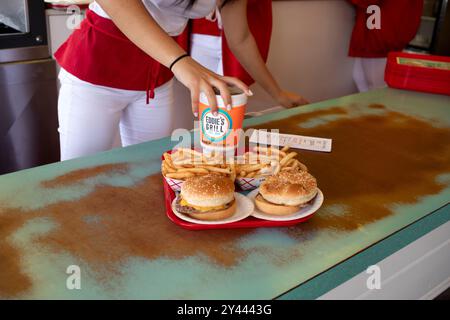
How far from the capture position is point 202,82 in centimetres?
112

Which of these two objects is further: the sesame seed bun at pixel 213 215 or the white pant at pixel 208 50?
the white pant at pixel 208 50

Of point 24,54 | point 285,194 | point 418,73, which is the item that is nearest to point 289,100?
point 418,73

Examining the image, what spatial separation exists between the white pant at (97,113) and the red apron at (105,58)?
28 mm

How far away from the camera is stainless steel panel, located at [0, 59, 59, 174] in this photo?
A: 2334mm

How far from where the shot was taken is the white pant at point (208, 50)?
9.08ft

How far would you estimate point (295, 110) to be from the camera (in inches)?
72.3

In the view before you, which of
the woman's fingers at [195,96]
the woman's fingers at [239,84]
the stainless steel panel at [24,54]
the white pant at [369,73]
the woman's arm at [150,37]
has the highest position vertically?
the woman's arm at [150,37]

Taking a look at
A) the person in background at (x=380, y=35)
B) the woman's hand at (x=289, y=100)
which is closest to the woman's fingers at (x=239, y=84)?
the woman's hand at (x=289, y=100)

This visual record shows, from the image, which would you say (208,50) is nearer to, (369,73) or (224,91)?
(369,73)

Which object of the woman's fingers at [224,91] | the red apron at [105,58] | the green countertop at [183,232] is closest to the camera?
the green countertop at [183,232]

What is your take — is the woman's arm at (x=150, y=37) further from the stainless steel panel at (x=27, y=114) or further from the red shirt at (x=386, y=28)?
the red shirt at (x=386, y=28)

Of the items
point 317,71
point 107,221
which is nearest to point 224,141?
point 107,221

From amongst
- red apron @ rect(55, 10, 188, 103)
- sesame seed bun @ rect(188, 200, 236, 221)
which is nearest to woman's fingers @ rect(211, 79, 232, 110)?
sesame seed bun @ rect(188, 200, 236, 221)

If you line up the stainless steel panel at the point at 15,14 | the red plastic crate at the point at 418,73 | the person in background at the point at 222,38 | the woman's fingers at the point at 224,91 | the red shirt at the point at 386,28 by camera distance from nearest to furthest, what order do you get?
the woman's fingers at the point at 224,91 → the red plastic crate at the point at 418,73 → the stainless steel panel at the point at 15,14 → the person in background at the point at 222,38 → the red shirt at the point at 386,28
